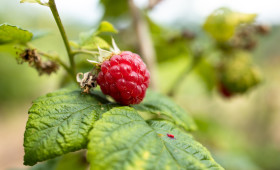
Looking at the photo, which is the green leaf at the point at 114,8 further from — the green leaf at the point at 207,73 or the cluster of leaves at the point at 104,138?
the cluster of leaves at the point at 104,138

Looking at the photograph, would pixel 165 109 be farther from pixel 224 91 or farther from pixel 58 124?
pixel 224 91

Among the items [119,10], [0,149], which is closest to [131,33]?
[119,10]

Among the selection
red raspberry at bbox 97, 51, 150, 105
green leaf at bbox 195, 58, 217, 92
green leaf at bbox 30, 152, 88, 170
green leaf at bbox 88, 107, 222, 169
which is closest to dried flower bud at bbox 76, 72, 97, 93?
red raspberry at bbox 97, 51, 150, 105

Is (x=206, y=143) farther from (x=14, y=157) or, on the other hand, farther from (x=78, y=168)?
(x=14, y=157)

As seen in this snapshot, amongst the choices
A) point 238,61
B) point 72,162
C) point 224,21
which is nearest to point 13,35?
point 72,162

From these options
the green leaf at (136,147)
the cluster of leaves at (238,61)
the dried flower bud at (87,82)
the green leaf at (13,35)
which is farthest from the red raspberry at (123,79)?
the cluster of leaves at (238,61)

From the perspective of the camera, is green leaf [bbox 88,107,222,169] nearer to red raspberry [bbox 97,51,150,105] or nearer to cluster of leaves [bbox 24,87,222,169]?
cluster of leaves [bbox 24,87,222,169]
